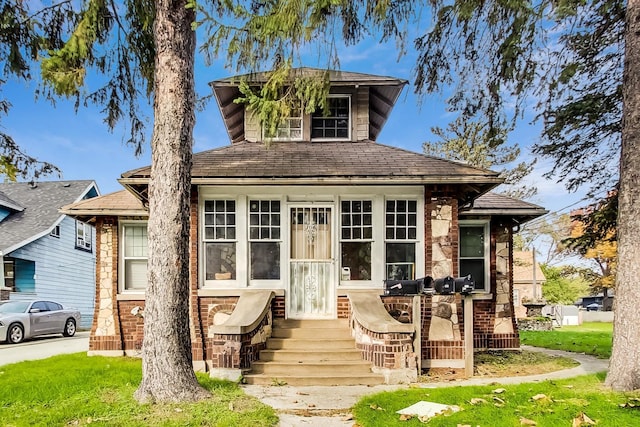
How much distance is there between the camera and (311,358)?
757cm

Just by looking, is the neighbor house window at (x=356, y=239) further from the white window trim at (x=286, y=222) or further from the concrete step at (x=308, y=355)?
the concrete step at (x=308, y=355)

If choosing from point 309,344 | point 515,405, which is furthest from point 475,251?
point 515,405

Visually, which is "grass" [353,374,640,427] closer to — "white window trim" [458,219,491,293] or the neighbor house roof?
"white window trim" [458,219,491,293]

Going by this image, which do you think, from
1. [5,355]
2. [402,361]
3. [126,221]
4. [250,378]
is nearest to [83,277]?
[5,355]

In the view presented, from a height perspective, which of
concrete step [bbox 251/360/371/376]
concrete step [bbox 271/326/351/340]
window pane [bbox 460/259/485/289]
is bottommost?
concrete step [bbox 251/360/371/376]

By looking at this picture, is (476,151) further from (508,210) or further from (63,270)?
(63,270)

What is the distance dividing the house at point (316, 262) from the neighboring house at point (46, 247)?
325 inches

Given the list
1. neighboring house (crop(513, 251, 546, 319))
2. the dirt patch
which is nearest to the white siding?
the dirt patch

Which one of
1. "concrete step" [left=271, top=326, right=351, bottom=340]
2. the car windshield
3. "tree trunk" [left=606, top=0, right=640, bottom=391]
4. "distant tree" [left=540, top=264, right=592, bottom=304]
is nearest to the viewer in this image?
"tree trunk" [left=606, top=0, right=640, bottom=391]

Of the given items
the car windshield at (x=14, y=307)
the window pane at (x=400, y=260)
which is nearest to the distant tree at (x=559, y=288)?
the window pane at (x=400, y=260)

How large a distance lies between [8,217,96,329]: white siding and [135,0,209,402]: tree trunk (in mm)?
14774

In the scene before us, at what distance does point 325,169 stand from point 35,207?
17.4 m

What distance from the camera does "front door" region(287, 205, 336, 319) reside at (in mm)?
8727

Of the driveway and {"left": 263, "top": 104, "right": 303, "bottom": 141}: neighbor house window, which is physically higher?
{"left": 263, "top": 104, "right": 303, "bottom": 141}: neighbor house window
